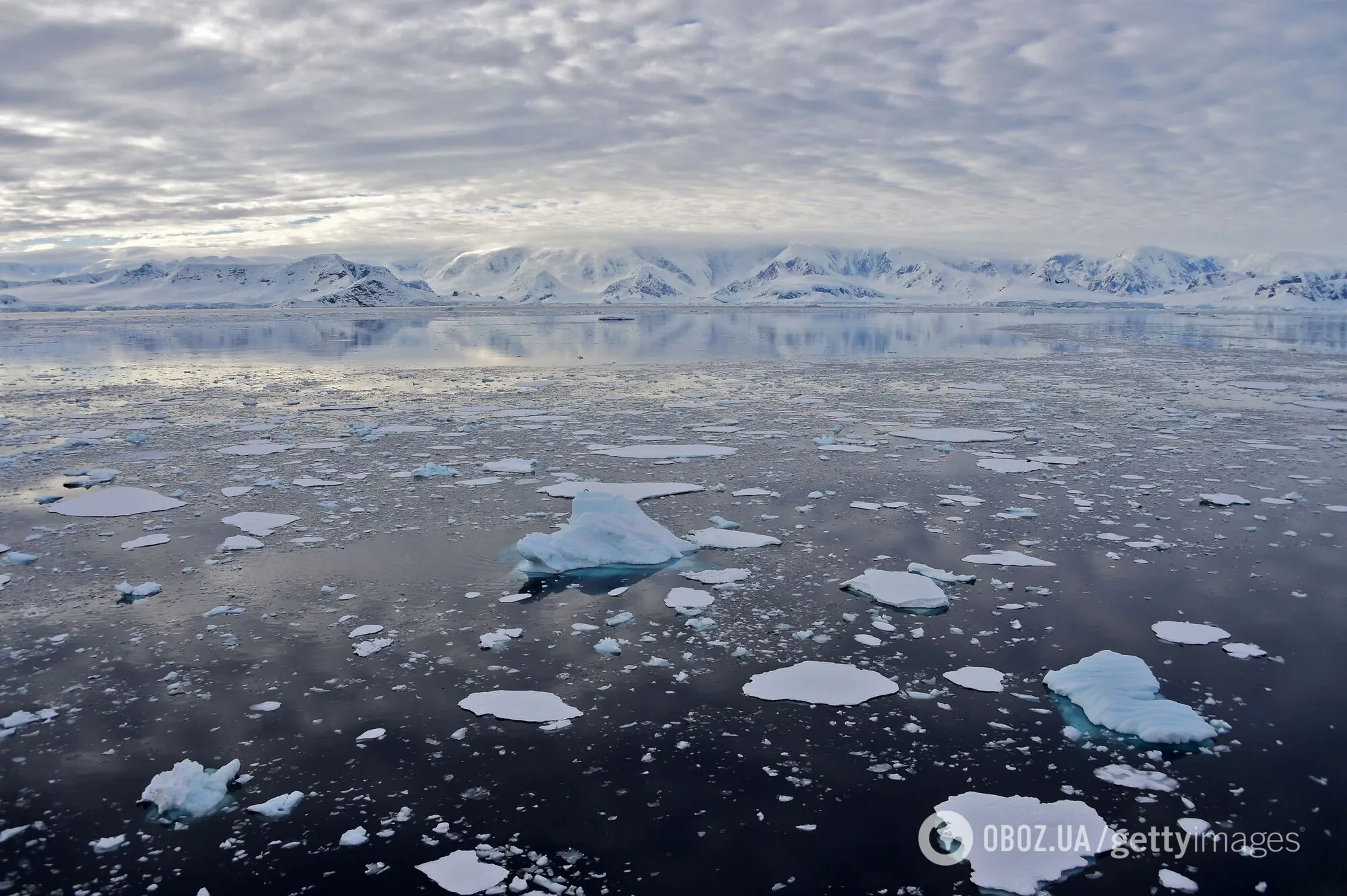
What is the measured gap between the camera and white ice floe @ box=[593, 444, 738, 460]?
13305mm

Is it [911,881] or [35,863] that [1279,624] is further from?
[35,863]

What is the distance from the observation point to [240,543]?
29.2ft

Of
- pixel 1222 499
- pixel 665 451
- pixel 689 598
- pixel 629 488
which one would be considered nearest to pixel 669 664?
pixel 689 598

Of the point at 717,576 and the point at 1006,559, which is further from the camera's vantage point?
the point at 1006,559

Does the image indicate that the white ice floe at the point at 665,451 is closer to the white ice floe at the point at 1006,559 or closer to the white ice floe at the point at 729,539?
the white ice floe at the point at 729,539

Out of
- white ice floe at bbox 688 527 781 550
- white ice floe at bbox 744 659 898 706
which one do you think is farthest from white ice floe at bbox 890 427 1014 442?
white ice floe at bbox 744 659 898 706

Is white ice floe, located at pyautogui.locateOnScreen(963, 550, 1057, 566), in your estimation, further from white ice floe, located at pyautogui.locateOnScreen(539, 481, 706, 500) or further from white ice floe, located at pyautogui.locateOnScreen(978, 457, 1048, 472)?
white ice floe, located at pyautogui.locateOnScreen(978, 457, 1048, 472)

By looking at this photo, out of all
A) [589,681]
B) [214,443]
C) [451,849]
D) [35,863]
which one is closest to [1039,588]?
[589,681]

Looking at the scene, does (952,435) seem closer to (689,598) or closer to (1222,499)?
(1222,499)

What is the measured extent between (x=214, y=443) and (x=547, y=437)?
5.53 m

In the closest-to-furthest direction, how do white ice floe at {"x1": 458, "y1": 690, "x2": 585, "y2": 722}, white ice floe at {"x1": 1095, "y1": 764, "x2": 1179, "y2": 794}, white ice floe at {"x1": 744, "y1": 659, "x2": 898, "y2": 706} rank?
white ice floe at {"x1": 1095, "y1": 764, "x2": 1179, "y2": 794}, white ice floe at {"x1": 458, "y1": 690, "x2": 585, "y2": 722}, white ice floe at {"x1": 744, "y1": 659, "x2": 898, "y2": 706}

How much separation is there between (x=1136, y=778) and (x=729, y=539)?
186 inches

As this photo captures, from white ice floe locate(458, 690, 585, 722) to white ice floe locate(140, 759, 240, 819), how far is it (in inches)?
57.6

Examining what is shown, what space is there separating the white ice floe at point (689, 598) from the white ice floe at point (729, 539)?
117cm
